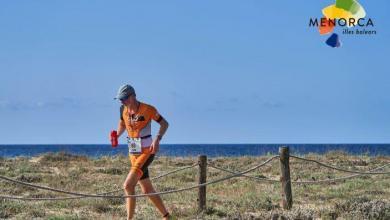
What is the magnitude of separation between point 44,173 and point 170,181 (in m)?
3.76

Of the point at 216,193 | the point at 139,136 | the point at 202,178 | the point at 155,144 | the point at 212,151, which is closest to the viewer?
the point at 155,144

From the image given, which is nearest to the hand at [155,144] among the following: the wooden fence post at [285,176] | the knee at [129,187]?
the knee at [129,187]

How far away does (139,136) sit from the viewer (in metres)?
8.09

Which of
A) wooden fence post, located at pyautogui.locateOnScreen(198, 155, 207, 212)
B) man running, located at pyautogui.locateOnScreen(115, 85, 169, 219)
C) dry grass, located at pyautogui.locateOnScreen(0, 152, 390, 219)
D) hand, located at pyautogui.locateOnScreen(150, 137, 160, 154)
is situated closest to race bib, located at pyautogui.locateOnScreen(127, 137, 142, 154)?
man running, located at pyautogui.locateOnScreen(115, 85, 169, 219)

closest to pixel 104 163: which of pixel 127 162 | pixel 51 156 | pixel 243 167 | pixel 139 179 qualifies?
pixel 127 162

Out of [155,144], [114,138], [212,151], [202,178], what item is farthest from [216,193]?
[212,151]

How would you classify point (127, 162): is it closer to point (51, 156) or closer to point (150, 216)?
point (51, 156)

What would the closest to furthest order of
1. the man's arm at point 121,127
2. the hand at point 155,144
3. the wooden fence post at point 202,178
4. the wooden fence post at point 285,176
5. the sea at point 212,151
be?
1. the hand at point 155,144
2. the man's arm at point 121,127
3. the wooden fence post at point 202,178
4. the wooden fence post at point 285,176
5. the sea at point 212,151

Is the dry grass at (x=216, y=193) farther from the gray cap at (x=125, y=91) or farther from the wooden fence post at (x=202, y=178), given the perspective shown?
the gray cap at (x=125, y=91)

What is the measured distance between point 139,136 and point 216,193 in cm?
480

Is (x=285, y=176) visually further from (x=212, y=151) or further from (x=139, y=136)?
(x=212, y=151)

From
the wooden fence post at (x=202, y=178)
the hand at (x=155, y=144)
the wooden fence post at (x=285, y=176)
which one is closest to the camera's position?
the hand at (x=155, y=144)

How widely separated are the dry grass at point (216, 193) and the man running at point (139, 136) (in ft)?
5.51

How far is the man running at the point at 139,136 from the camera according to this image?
8.00m
